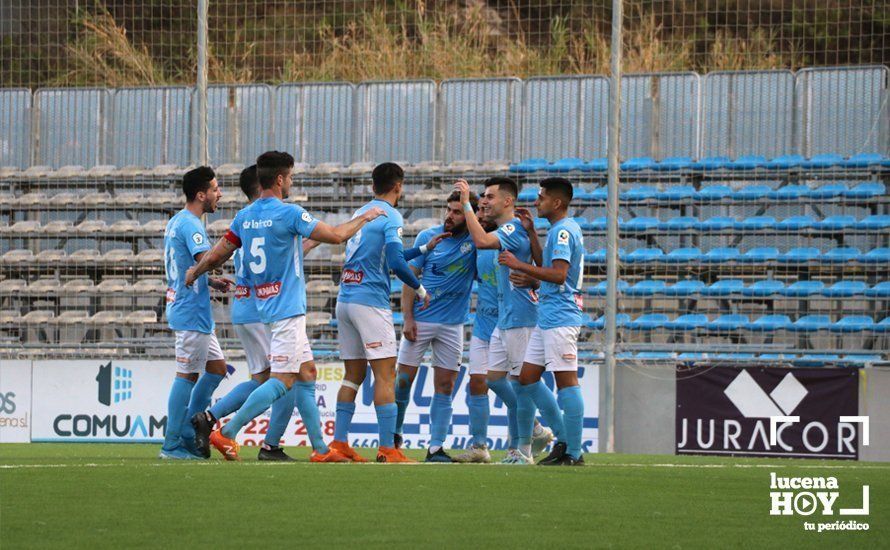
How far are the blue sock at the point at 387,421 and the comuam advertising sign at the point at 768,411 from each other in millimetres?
6520

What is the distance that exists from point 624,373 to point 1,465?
8.67m

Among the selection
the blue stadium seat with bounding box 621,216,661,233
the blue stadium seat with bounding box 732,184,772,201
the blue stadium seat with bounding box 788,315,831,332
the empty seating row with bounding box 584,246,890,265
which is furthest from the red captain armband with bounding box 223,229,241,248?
the blue stadium seat with bounding box 732,184,772,201

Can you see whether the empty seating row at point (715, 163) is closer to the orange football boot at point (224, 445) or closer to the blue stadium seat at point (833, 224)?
the blue stadium seat at point (833, 224)

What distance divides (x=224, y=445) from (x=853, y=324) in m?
10.3

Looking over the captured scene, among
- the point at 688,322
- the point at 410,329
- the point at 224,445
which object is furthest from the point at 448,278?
the point at 688,322

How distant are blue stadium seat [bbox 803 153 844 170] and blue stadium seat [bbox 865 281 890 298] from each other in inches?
69.4

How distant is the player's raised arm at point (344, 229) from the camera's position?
9031 millimetres

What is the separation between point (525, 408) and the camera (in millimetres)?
9898

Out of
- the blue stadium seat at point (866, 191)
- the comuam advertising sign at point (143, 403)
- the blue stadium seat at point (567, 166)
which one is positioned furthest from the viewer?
the blue stadium seat at point (567, 166)

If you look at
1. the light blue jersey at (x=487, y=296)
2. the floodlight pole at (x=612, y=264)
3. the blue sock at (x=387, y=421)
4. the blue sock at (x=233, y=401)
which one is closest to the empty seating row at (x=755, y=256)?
the floodlight pole at (x=612, y=264)

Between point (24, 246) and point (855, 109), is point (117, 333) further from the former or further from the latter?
point (855, 109)

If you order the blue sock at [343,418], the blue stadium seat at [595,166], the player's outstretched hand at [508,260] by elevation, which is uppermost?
the blue stadium seat at [595,166]

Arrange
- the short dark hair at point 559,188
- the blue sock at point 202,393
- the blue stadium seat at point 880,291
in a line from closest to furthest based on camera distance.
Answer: the short dark hair at point 559,188 < the blue sock at point 202,393 < the blue stadium seat at point 880,291

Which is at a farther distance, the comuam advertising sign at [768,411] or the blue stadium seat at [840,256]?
the blue stadium seat at [840,256]
